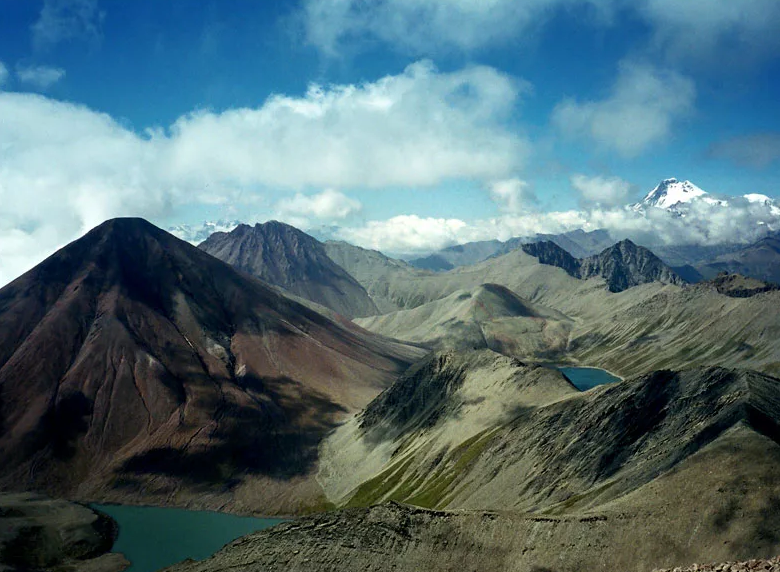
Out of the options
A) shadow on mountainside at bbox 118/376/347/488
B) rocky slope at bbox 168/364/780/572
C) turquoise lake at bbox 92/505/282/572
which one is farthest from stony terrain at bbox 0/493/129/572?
rocky slope at bbox 168/364/780/572

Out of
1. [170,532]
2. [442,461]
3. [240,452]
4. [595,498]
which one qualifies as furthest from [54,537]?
Result: [595,498]

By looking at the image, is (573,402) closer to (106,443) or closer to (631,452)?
(631,452)

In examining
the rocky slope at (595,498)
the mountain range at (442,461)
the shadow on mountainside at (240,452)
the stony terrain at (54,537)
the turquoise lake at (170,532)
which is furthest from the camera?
the shadow on mountainside at (240,452)

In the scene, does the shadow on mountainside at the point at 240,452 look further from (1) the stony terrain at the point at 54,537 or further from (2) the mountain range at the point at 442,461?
(1) the stony terrain at the point at 54,537

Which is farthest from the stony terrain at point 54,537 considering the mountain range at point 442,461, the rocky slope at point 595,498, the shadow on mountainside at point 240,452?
the rocky slope at point 595,498

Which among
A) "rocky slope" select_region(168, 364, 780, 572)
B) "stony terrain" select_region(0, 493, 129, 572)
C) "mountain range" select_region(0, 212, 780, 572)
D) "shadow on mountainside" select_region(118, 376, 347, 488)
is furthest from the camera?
"shadow on mountainside" select_region(118, 376, 347, 488)

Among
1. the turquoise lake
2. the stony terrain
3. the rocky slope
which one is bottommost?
the turquoise lake

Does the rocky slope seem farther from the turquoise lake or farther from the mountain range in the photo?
the turquoise lake
